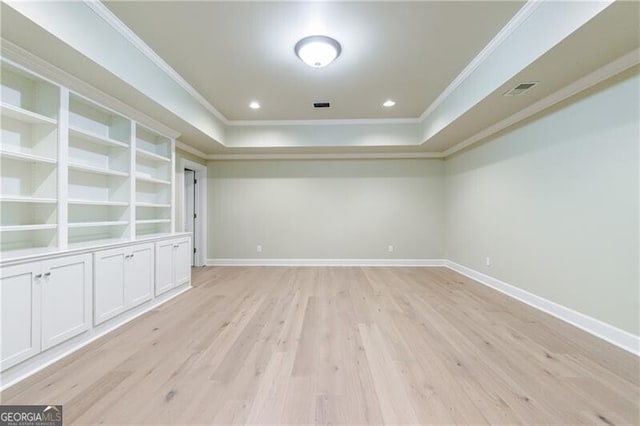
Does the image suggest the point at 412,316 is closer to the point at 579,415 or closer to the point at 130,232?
the point at 579,415

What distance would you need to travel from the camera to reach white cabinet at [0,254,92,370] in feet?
5.80

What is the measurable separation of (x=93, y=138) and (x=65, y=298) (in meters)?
1.59

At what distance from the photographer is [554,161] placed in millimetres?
2934

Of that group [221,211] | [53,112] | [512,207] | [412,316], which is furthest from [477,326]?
[221,211]

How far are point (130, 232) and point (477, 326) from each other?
3.93 m

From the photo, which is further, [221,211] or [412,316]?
[221,211]

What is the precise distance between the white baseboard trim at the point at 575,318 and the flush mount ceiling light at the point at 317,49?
3.59m

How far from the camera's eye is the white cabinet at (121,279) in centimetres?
246

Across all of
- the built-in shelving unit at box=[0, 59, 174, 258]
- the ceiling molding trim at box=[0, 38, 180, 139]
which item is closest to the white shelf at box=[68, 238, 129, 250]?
the built-in shelving unit at box=[0, 59, 174, 258]

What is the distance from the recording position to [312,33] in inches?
99.0

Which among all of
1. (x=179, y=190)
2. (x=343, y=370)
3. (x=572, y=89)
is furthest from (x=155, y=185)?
(x=572, y=89)

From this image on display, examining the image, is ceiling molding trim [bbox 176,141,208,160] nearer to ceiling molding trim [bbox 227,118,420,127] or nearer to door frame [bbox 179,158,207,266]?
door frame [bbox 179,158,207,266]

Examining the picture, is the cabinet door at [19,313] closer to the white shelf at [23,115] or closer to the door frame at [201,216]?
the white shelf at [23,115]

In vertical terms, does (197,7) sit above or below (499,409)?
above
